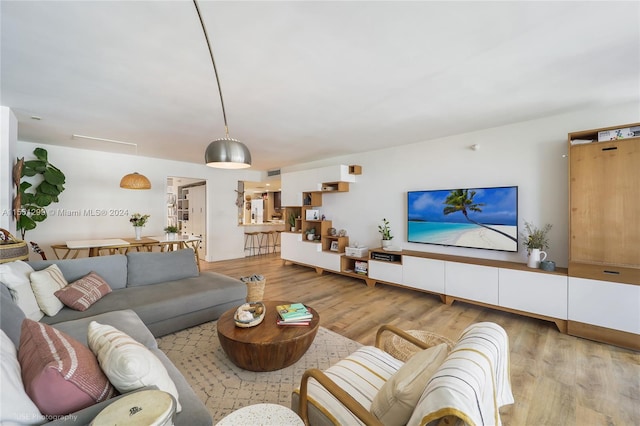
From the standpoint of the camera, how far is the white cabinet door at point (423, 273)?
370cm

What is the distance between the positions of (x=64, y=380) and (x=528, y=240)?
4336mm

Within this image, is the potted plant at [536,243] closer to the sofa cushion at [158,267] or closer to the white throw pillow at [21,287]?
the sofa cushion at [158,267]

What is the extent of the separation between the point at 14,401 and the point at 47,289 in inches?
76.6

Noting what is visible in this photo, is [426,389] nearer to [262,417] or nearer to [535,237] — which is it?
[262,417]

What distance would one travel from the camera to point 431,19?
1.59m

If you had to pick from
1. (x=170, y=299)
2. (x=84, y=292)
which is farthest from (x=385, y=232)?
(x=84, y=292)

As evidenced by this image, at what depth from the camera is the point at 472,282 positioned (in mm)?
3400

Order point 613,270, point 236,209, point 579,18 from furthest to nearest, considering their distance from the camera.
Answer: point 236,209, point 613,270, point 579,18

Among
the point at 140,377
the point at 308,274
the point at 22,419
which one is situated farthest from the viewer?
the point at 308,274

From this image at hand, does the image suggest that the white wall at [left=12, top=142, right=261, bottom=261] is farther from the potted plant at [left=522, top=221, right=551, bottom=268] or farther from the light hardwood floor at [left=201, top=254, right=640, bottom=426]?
the potted plant at [left=522, top=221, right=551, bottom=268]

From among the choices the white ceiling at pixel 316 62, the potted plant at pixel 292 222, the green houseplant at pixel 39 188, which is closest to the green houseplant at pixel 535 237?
the white ceiling at pixel 316 62

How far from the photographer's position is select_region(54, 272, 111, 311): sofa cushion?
2.27 metres

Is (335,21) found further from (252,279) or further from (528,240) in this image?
(528,240)

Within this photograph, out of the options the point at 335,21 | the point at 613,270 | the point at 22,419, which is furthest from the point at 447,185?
the point at 22,419
